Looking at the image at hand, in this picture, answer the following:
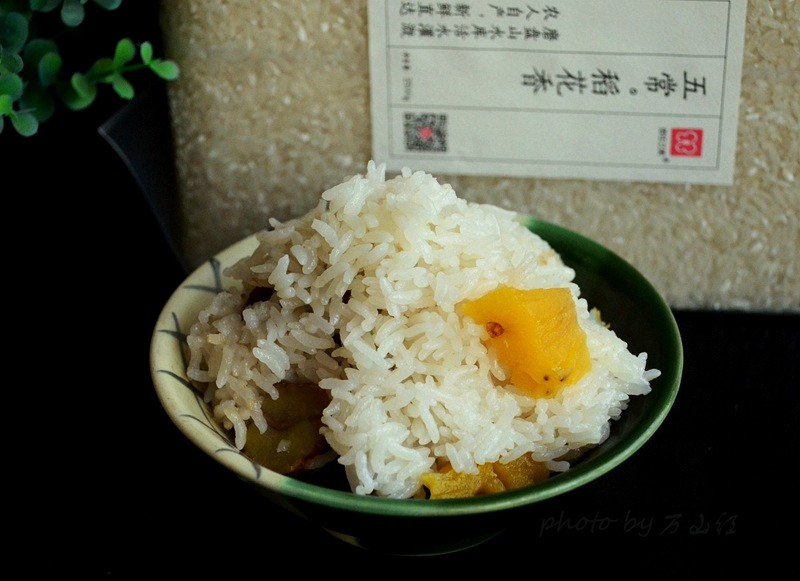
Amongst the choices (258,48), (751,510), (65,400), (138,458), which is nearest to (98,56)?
(258,48)

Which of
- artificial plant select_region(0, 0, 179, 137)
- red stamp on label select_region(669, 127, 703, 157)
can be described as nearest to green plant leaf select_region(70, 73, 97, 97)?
artificial plant select_region(0, 0, 179, 137)

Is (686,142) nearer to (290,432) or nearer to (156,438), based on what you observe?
(290,432)

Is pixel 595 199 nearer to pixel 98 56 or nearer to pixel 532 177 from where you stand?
pixel 532 177

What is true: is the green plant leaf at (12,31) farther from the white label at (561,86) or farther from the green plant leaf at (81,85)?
the white label at (561,86)

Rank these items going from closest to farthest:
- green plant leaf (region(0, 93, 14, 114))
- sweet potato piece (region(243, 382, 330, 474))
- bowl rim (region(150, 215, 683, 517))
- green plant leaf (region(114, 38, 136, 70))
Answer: bowl rim (region(150, 215, 683, 517)) → sweet potato piece (region(243, 382, 330, 474)) → green plant leaf (region(0, 93, 14, 114)) → green plant leaf (region(114, 38, 136, 70))

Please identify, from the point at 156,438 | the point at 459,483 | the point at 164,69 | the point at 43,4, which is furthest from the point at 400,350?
the point at 43,4

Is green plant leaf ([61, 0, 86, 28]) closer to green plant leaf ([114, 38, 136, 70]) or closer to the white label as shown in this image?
green plant leaf ([114, 38, 136, 70])

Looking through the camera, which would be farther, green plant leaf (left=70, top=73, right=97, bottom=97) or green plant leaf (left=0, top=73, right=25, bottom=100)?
green plant leaf (left=70, top=73, right=97, bottom=97)

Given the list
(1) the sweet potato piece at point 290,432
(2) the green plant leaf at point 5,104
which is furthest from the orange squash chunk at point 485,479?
(2) the green plant leaf at point 5,104
